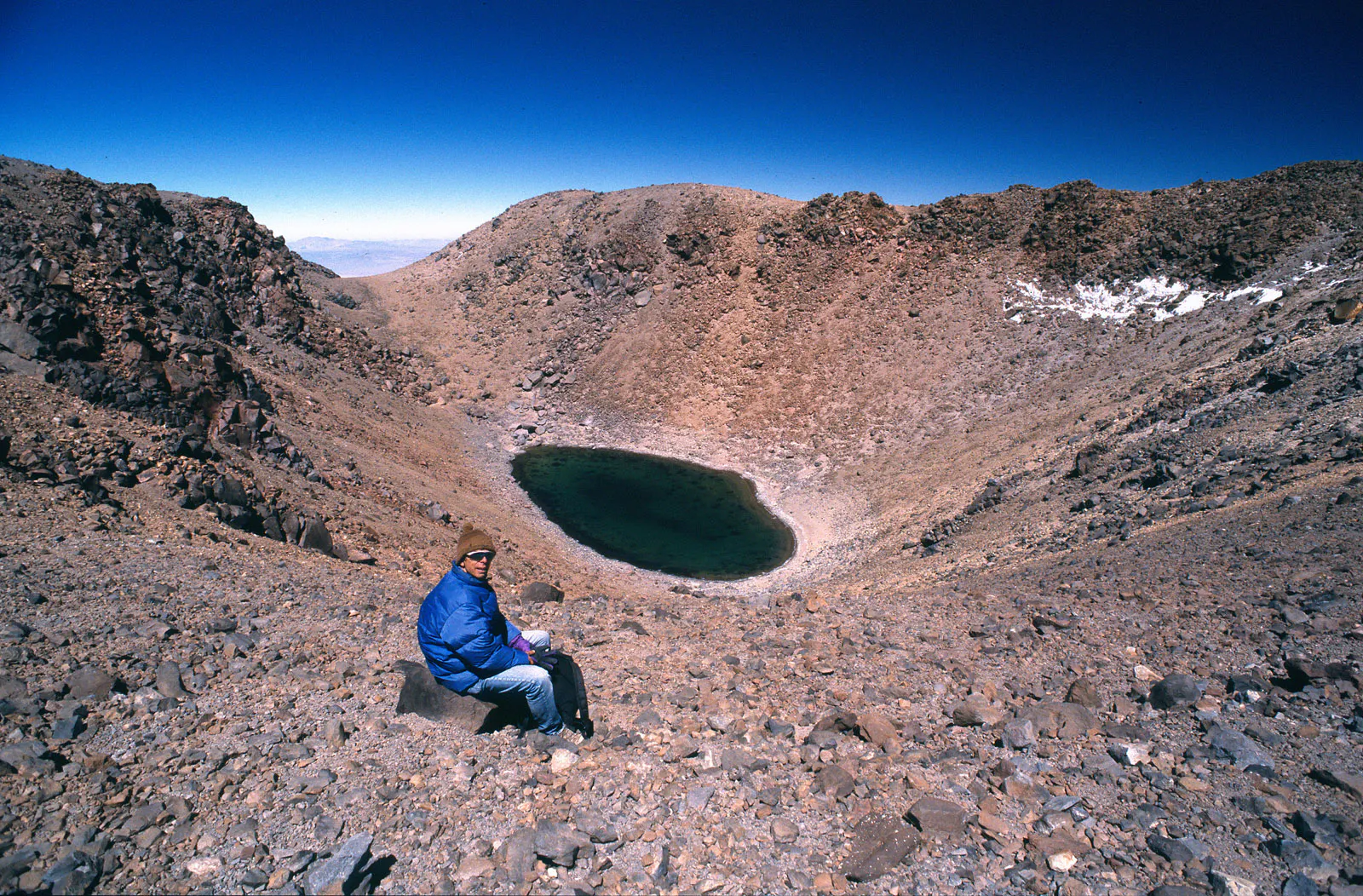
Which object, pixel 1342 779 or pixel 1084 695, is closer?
pixel 1342 779

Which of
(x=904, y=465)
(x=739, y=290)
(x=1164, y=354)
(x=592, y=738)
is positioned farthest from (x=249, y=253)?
(x=1164, y=354)

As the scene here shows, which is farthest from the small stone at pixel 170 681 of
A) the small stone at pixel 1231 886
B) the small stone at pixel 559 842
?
the small stone at pixel 1231 886

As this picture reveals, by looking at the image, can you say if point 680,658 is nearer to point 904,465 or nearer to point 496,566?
point 496,566

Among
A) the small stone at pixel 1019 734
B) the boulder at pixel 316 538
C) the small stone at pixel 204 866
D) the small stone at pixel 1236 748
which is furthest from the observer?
the boulder at pixel 316 538

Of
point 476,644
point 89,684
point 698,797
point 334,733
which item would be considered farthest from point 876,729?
point 89,684

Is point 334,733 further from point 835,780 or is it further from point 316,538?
point 316,538

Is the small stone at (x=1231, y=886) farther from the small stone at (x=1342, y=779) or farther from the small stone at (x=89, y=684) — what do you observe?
the small stone at (x=89, y=684)

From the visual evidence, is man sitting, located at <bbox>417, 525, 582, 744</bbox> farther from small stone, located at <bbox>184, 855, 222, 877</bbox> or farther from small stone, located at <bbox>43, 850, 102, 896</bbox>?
small stone, located at <bbox>43, 850, 102, 896</bbox>
